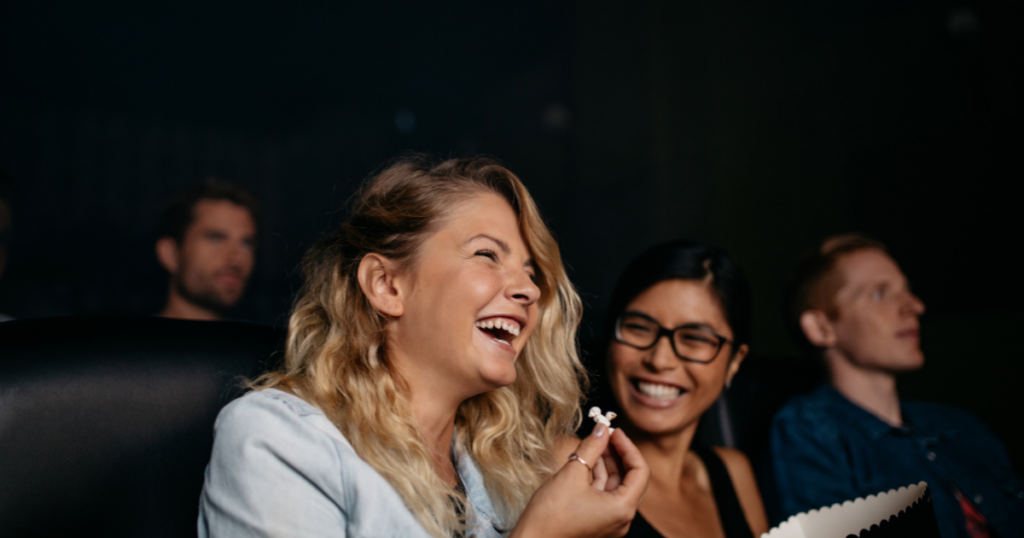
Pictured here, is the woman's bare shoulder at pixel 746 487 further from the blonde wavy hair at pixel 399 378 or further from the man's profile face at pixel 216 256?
the man's profile face at pixel 216 256

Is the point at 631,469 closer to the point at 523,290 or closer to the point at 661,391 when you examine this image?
the point at 523,290

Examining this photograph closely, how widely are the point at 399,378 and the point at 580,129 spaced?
210 centimetres

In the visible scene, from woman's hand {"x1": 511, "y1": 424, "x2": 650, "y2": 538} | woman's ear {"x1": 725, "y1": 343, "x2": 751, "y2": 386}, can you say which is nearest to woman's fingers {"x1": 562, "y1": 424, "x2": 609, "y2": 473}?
woman's hand {"x1": 511, "y1": 424, "x2": 650, "y2": 538}

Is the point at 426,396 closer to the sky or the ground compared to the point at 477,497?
closer to the sky

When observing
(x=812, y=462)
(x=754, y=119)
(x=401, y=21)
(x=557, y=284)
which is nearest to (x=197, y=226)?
(x=401, y=21)

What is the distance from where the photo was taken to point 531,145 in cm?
275

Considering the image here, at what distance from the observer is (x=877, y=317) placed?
1679 mm

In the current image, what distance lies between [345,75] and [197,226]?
746mm

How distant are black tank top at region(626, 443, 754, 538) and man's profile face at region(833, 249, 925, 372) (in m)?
0.52

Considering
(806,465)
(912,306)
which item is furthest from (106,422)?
(912,306)

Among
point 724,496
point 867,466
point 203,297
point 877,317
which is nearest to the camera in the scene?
point 724,496

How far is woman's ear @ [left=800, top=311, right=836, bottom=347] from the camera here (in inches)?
68.3

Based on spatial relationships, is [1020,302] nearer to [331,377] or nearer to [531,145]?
[531,145]

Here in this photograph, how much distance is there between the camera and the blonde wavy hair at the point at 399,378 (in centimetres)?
92
